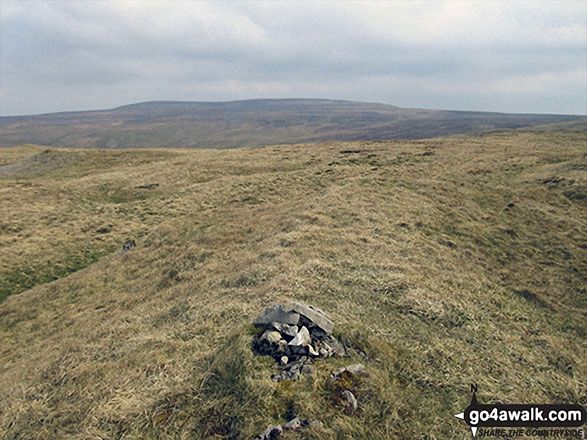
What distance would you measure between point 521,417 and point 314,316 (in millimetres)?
4645

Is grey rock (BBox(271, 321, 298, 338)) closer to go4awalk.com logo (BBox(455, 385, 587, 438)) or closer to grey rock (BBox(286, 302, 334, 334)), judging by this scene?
grey rock (BBox(286, 302, 334, 334))

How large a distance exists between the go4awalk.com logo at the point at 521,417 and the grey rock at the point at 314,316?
10.3ft

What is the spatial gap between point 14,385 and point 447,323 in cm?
1267

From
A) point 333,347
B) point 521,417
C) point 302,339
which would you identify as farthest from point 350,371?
point 521,417

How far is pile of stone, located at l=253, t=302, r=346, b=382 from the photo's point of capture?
279 inches

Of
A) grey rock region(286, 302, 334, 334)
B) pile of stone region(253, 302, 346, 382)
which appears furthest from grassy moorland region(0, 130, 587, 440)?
grey rock region(286, 302, 334, 334)

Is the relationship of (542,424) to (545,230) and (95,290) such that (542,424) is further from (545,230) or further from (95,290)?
(95,290)

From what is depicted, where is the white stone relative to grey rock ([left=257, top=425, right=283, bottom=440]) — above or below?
above

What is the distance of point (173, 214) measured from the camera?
3322 centimetres

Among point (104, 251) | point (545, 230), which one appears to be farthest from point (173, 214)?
point (545, 230)

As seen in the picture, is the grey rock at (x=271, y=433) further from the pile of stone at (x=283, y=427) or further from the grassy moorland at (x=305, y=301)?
the grassy moorland at (x=305, y=301)

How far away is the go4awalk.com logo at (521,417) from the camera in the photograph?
6.39 m

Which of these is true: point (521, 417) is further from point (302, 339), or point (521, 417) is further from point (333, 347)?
point (302, 339)

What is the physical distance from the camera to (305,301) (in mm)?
10297
